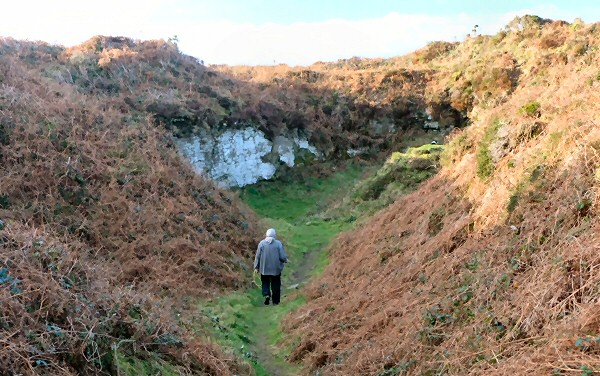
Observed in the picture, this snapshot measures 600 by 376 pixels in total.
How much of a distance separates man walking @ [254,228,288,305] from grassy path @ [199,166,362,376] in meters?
0.32

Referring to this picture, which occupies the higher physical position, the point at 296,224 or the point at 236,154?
the point at 236,154

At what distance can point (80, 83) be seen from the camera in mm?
18812

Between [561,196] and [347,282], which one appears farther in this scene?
[347,282]

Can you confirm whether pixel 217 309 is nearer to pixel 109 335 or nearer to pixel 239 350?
pixel 239 350

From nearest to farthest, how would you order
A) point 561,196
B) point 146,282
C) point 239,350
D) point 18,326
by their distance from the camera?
point 18,326 < point 561,196 < point 239,350 < point 146,282

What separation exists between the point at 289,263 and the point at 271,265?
3.07 metres

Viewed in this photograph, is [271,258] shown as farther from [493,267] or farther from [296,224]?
[296,224]

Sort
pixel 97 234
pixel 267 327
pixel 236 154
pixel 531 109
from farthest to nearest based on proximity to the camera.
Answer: pixel 236 154, pixel 97 234, pixel 267 327, pixel 531 109

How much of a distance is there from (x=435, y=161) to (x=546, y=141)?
9.00 m

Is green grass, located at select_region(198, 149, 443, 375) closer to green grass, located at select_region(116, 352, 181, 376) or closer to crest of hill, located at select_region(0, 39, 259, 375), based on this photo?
crest of hill, located at select_region(0, 39, 259, 375)

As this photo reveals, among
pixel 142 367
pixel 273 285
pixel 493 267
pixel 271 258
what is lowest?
pixel 273 285

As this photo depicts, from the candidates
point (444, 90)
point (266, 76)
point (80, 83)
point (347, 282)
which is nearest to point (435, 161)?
point (347, 282)

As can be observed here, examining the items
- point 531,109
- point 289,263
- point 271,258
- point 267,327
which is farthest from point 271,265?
point 531,109

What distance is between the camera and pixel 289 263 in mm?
13375
